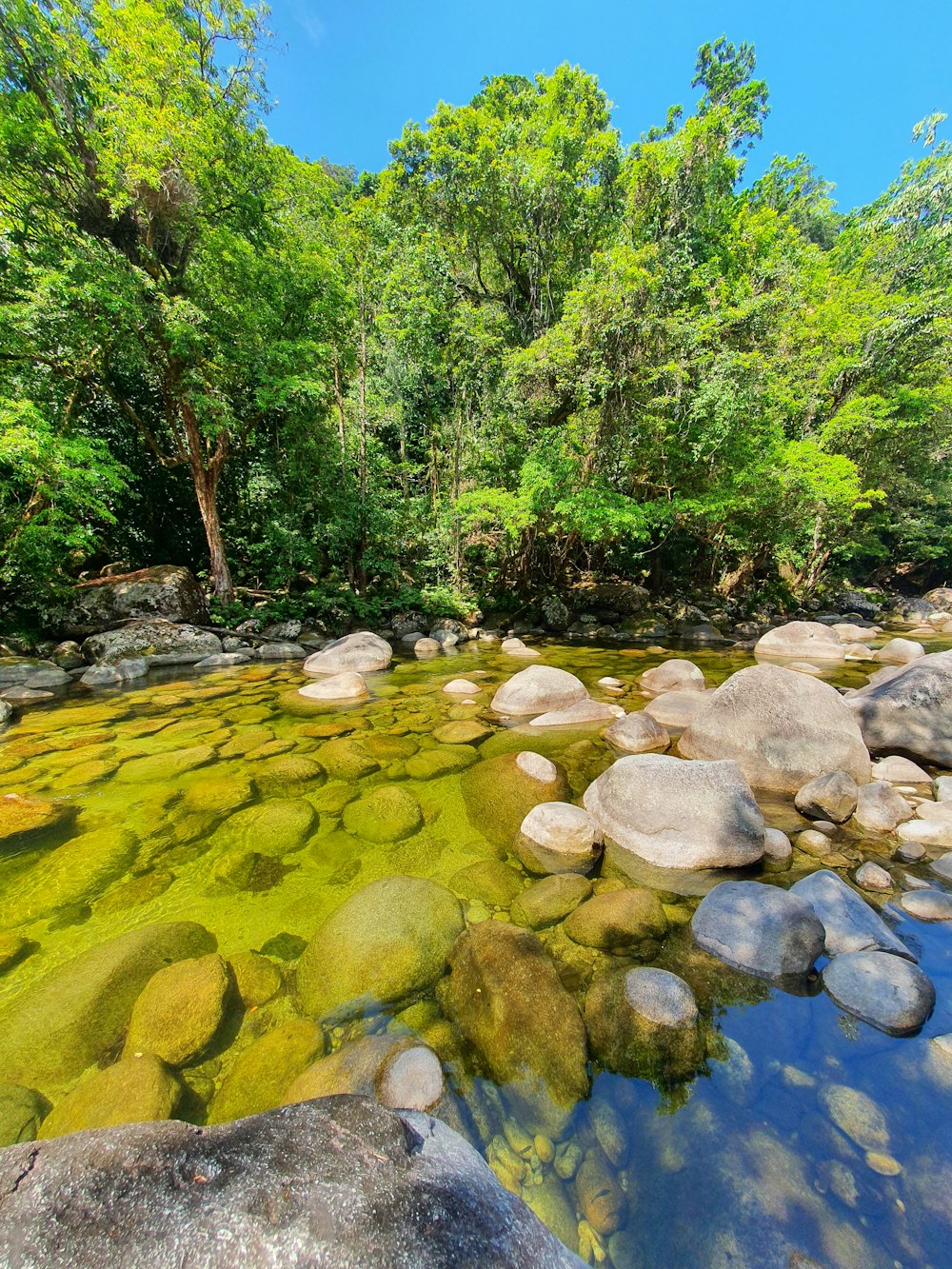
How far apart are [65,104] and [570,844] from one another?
15.1 m

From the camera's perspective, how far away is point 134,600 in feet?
32.6

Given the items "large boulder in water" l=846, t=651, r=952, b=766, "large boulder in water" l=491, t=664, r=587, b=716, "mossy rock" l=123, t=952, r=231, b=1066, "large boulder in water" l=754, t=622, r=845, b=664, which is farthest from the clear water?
"large boulder in water" l=754, t=622, r=845, b=664

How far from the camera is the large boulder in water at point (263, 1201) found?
983 millimetres

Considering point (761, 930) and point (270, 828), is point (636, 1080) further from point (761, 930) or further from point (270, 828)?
point (270, 828)

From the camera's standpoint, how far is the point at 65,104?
8656 millimetres

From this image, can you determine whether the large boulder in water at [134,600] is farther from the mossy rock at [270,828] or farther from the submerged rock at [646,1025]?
the submerged rock at [646,1025]

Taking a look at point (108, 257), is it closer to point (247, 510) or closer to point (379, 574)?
point (247, 510)

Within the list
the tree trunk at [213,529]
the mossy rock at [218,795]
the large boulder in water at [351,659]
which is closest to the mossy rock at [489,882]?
the mossy rock at [218,795]

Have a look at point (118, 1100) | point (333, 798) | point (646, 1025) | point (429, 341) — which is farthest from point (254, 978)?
point (429, 341)

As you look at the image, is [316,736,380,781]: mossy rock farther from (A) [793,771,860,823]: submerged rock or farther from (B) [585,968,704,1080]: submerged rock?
(A) [793,771,860,823]: submerged rock

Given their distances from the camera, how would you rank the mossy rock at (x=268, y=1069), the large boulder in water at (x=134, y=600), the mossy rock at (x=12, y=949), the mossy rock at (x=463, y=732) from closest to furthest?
1. the mossy rock at (x=268, y=1069)
2. the mossy rock at (x=12, y=949)
3. the mossy rock at (x=463, y=732)
4. the large boulder in water at (x=134, y=600)

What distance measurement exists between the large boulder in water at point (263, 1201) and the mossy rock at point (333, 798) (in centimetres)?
257

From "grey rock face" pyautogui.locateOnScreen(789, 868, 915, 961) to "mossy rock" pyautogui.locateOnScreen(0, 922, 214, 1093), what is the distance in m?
3.22

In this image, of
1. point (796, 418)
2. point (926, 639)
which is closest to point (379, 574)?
point (796, 418)
